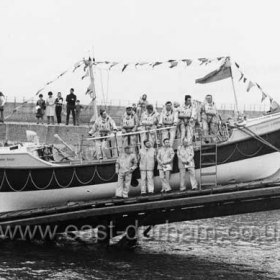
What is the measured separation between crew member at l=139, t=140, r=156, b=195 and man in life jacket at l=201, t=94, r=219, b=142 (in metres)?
1.50

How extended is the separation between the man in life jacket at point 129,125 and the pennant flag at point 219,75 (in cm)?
171

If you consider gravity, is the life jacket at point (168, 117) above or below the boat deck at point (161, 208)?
above

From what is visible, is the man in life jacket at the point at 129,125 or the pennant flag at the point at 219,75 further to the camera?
the pennant flag at the point at 219,75

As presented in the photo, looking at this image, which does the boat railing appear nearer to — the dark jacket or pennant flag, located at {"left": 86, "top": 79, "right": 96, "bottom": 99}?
pennant flag, located at {"left": 86, "top": 79, "right": 96, "bottom": 99}

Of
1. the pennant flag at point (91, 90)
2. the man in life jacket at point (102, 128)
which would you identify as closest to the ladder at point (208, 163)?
the man in life jacket at point (102, 128)

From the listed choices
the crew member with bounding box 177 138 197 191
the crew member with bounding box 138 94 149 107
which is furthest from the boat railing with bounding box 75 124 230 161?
the crew member with bounding box 138 94 149 107

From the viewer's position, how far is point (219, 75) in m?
15.7

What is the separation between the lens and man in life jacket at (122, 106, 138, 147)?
15.4 meters

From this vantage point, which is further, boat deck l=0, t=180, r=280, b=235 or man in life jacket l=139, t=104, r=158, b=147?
man in life jacket l=139, t=104, r=158, b=147

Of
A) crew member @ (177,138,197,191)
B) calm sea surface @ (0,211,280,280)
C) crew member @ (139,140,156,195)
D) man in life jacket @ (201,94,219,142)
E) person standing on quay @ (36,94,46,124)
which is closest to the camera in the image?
calm sea surface @ (0,211,280,280)

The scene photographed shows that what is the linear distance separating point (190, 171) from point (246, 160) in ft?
4.69

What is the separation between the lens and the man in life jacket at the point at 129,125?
1540 centimetres

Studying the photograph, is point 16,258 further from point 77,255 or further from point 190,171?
point 190,171

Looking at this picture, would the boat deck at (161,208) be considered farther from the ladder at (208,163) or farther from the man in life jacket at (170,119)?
the man in life jacket at (170,119)
